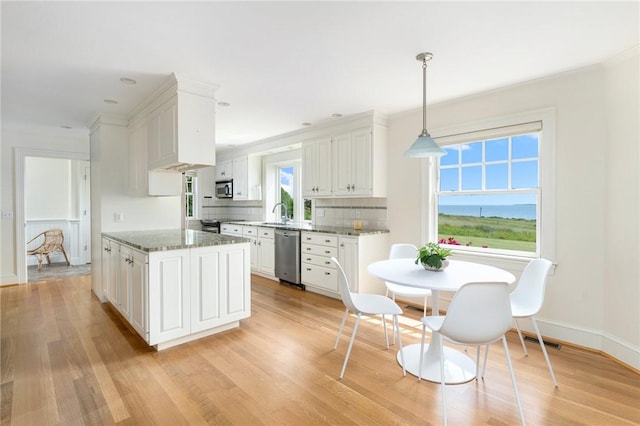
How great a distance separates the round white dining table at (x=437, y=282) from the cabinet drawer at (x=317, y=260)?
157 cm

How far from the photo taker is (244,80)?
293 centimetres

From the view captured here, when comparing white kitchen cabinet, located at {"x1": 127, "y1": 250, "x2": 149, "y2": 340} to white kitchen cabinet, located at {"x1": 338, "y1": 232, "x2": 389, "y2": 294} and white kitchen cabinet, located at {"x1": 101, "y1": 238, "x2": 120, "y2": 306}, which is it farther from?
white kitchen cabinet, located at {"x1": 338, "y1": 232, "x2": 389, "y2": 294}

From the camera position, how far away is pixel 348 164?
4.27 meters

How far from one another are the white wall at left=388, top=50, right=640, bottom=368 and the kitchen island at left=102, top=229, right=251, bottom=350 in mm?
2901

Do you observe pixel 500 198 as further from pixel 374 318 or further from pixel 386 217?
pixel 374 318

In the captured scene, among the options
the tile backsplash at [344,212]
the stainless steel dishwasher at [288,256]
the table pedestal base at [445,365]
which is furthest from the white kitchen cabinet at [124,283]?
the tile backsplash at [344,212]

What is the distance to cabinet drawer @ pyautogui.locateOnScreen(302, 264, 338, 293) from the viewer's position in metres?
4.12

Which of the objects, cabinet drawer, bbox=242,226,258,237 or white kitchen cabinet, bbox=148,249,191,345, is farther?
cabinet drawer, bbox=242,226,258,237

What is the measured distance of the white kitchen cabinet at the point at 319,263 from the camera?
13.6 feet

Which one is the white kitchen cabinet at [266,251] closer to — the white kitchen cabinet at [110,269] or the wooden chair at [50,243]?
the white kitchen cabinet at [110,269]

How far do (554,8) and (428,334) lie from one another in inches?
103

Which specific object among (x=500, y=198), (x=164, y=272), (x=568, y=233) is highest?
(x=500, y=198)

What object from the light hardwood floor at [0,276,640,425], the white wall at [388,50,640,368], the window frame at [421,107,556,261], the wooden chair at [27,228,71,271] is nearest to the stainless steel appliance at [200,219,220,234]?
the wooden chair at [27,228,71,271]

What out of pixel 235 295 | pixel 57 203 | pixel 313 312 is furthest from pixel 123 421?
pixel 57 203
